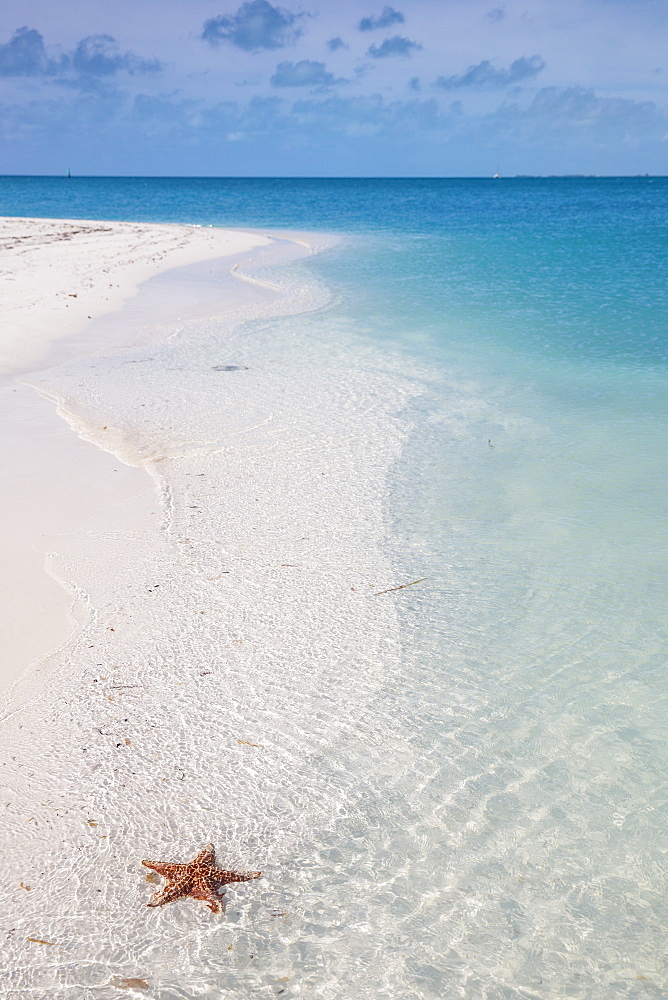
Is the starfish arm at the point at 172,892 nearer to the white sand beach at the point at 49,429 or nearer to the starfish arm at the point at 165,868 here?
the starfish arm at the point at 165,868

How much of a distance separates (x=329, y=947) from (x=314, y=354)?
9364mm

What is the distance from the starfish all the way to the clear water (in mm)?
51

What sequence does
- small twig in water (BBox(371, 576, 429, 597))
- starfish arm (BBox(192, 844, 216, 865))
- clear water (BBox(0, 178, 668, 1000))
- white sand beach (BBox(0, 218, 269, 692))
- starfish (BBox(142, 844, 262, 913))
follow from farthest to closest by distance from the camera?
small twig in water (BBox(371, 576, 429, 597))
white sand beach (BBox(0, 218, 269, 692))
starfish arm (BBox(192, 844, 216, 865))
starfish (BBox(142, 844, 262, 913))
clear water (BBox(0, 178, 668, 1000))

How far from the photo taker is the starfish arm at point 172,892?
Result: 9.12 feet

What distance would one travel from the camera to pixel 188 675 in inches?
160

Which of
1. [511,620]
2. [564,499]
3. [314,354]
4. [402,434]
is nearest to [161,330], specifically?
[314,354]

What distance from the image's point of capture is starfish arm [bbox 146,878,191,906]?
2779 millimetres

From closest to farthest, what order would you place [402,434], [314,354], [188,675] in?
1. [188,675]
2. [402,434]
3. [314,354]

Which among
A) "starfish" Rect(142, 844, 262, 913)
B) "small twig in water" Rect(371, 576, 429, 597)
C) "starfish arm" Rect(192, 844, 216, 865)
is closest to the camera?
"starfish" Rect(142, 844, 262, 913)

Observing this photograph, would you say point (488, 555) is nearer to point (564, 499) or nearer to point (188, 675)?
point (564, 499)

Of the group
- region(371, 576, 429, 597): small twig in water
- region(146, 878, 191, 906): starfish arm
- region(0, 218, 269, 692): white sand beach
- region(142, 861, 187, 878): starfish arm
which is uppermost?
region(0, 218, 269, 692): white sand beach

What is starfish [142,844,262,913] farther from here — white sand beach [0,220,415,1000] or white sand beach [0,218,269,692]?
white sand beach [0,218,269,692]

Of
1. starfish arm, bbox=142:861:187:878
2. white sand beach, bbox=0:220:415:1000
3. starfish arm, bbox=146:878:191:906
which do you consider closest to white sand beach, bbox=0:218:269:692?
white sand beach, bbox=0:220:415:1000

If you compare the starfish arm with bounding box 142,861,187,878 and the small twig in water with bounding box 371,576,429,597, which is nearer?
the starfish arm with bounding box 142,861,187,878
